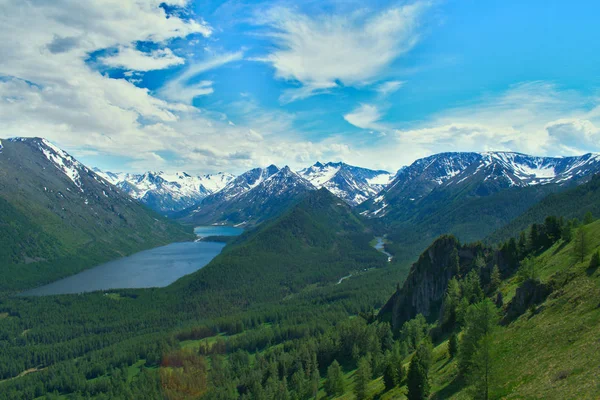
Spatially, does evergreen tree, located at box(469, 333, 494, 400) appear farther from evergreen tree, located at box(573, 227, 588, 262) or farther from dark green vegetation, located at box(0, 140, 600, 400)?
evergreen tree, located at box(573, 227, 588, 262)

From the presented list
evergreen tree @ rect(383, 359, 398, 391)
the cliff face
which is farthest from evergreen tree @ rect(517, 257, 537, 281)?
the cliff face

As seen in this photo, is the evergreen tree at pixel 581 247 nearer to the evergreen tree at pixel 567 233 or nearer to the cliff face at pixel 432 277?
the evergreen tree at pixel 567 233

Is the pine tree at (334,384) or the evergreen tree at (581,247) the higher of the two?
the evergreen tree at (581,247)

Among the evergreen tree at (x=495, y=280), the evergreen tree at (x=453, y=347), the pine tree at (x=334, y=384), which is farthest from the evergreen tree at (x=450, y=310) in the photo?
the pine tree at (x=334, y=384)

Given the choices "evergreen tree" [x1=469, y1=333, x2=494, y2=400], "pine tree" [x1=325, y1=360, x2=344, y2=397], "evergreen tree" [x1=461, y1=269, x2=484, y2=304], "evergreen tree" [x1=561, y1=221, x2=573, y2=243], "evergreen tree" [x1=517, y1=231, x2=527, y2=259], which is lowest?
"pine tree" [x1=325, y1=360, x2=344, y2=397]

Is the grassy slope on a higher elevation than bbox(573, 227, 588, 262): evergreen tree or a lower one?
lower

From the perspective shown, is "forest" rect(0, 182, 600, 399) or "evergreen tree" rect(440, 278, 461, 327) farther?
"evergreen tree" rect(440, 278, 461, 327)

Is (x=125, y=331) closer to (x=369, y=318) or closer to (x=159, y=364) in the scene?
(x=159, y=364)

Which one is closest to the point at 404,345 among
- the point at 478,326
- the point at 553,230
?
the point at 553,230

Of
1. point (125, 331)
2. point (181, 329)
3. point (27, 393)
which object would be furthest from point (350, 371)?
point (125, 331)

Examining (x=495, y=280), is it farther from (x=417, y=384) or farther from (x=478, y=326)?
(x=417, y=384)
